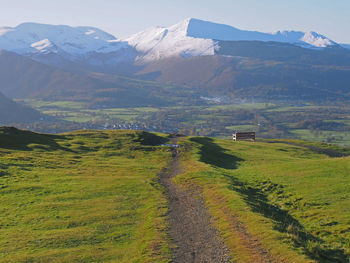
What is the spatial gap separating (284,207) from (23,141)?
184ft

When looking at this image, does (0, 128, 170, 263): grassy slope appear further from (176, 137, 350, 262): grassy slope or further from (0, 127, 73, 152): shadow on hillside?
(176, 137, 350, 262): grassy slope

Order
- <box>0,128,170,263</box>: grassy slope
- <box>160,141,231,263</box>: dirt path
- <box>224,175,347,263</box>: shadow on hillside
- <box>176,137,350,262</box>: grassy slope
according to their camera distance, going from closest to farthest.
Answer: <box>224,175,347,263</box>: shadow on hillside → <box>160,141,231,263</box>: dirt path → <box>176,137,350,262</box>: grassy slope → <box>0,128,170,263</box>: grassy slope

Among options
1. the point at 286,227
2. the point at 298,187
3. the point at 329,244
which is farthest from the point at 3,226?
the point at 298,187

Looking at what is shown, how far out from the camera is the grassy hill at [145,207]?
29156 mm

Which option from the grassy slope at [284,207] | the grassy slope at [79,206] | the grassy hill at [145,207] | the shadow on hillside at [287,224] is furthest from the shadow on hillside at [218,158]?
the shadow on hillside at [287,224]

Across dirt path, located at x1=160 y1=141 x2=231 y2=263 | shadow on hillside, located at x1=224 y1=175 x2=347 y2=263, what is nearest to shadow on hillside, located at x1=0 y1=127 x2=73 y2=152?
dirt path, located at x1=160 y1=141 x2=231 y2=263

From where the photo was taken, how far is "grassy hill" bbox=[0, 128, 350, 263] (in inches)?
1148

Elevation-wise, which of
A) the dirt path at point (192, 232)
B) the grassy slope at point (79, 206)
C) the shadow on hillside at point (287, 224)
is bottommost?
the grassy slope at point (79, 206)

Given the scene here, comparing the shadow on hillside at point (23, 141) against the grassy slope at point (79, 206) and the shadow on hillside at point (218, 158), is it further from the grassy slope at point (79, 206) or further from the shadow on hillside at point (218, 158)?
the shadow on hillside at point (218, 158)

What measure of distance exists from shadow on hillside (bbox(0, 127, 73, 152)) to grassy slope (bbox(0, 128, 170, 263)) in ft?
1.15

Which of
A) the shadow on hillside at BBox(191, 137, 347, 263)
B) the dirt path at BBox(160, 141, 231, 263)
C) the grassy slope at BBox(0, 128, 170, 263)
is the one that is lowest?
the grassy slope at BBox(0, 128, 170, 263)

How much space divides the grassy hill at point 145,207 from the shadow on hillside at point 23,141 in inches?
43.4

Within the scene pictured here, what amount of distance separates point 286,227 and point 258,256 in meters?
7.71

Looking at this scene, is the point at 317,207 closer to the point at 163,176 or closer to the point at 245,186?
the point at 245,186
